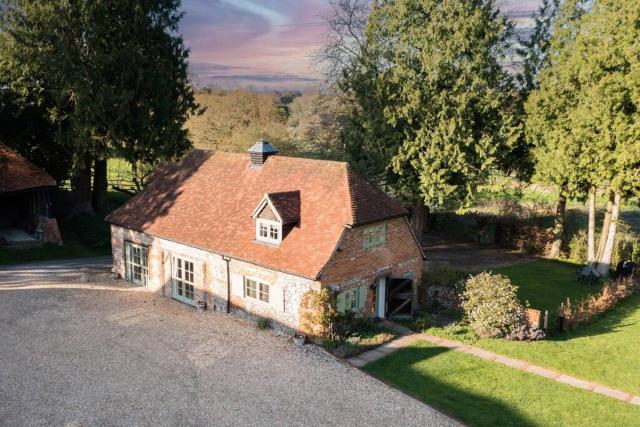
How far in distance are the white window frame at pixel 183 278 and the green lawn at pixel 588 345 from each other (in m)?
11.2

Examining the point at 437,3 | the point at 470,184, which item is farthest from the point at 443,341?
the point at 437,3

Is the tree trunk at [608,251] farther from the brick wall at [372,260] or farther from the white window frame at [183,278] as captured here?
the white window frame at [183,278]

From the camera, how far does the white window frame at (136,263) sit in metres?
26.1

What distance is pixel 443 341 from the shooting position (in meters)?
20.4

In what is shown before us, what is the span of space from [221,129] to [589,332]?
43529 millimetres

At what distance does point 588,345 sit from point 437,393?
877 centimetres

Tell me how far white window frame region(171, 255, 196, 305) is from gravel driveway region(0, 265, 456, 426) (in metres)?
0.99

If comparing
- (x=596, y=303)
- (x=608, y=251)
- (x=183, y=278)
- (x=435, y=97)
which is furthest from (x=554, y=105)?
(x=183, y=278)

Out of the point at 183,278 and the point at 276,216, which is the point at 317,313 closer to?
the point at 276,216

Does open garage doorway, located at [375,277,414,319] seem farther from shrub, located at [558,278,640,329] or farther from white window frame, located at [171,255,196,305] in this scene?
white window frame, located at [171,255,196,305]

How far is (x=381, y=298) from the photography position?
22.4 meters

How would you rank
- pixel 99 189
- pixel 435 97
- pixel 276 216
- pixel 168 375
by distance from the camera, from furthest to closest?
pixel 99 189
pixel 435 97
pixel 276 216
pixel 168 375

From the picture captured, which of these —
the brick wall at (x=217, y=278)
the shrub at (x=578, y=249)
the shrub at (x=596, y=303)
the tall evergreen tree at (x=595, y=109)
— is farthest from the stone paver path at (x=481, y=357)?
the shrub at (x=578, y=249)

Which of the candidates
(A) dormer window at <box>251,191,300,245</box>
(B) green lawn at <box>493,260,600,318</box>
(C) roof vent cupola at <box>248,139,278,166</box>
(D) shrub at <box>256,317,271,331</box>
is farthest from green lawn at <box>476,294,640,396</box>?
(C) roof vent cupola at <box>248,139,278,166</box>
